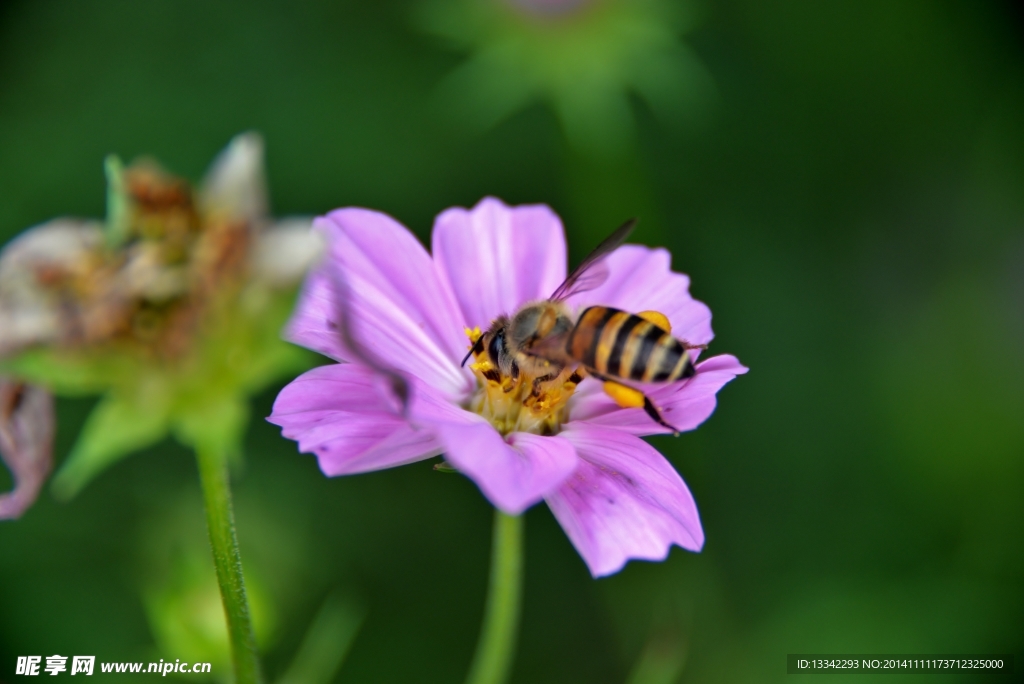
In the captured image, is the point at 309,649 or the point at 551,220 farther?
the point at 309,649

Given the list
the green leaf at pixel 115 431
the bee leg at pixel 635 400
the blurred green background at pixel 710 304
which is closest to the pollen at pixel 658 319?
the bee leg at pixel 635 400

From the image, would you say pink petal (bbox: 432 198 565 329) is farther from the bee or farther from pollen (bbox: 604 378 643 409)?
pollen (bbox: 604 378 643 409)

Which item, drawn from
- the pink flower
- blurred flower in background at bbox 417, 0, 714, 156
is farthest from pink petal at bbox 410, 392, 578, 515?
blurred flower in background at bbox 417, 0, 714, 156

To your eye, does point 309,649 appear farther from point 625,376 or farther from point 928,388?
point 928,388

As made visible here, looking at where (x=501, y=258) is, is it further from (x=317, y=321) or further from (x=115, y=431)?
(x=115, y=431)

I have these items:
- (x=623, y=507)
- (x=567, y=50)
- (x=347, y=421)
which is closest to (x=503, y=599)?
(x=623, y=507)

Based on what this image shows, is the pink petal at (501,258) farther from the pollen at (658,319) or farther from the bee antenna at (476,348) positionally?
the pollen at (658,319)

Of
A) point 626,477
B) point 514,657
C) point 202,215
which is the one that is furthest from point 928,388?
point 202,215
